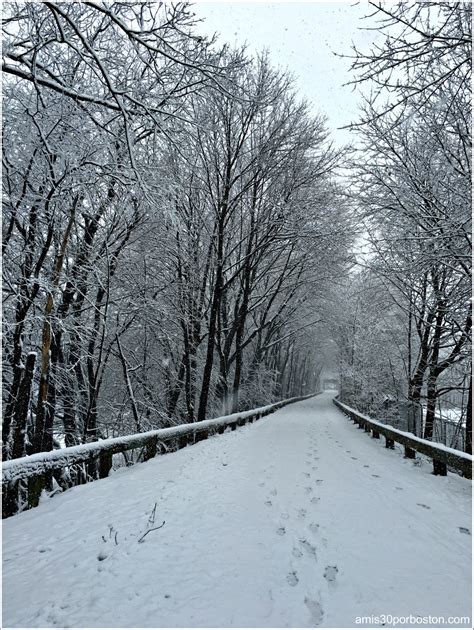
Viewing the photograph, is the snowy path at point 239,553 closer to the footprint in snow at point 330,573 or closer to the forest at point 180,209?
the footprint in snow at point 330,573

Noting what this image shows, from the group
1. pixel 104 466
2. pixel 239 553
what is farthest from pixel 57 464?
pixel 239 553

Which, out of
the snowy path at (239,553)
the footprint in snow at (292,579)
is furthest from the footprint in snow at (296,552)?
the footprint in snow at (292,579)

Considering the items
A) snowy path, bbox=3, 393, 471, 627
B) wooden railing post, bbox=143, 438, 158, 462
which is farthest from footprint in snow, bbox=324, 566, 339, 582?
wooden railing post, bbox=143, 438, 158, 462

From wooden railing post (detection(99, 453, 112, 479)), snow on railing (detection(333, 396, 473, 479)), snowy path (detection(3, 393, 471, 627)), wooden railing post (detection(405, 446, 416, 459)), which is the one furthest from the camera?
wooden railing post (detection(405, 446, 416, 459))

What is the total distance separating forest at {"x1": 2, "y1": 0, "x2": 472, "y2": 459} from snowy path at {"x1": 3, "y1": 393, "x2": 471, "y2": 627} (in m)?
3.09

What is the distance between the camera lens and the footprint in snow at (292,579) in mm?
3125

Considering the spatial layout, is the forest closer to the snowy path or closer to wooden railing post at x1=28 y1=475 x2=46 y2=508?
wooden railing post at x1=28 y1=475 x2=46 y2=508

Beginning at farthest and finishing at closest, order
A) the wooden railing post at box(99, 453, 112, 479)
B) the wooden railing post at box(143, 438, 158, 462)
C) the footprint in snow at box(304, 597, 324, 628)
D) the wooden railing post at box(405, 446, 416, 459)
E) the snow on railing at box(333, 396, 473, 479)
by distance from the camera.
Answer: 1. the wooden railing post at box(405, 446, 416, 459)
2. the wooden railing post at box(143, 438, 158, 462)
3. the wooden railing post at box(99, 453, 112, 479)
4. the snow on railing at box(333, 396, 473, 479)
5. the footprint in snow at box(304, 597, 324, 628)

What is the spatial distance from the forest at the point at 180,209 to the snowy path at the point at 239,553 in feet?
10.1

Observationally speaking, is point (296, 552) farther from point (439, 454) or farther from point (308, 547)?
point (439, 454)

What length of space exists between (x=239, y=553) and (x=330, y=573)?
0.86 metres

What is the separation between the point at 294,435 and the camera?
41.1ft

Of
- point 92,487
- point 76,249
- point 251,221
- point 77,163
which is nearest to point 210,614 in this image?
point 92,487

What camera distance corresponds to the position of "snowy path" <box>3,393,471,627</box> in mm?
2787
